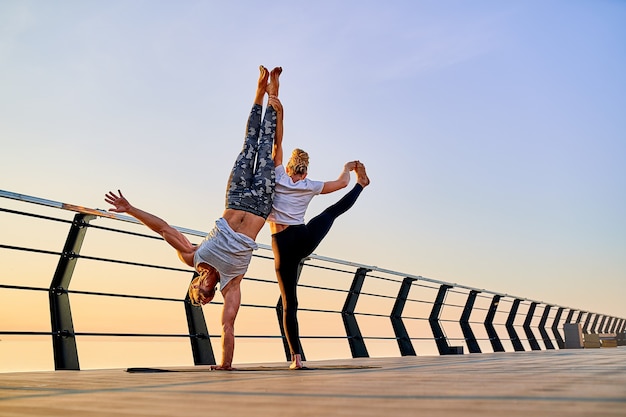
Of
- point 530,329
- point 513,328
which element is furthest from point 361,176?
point 530,329

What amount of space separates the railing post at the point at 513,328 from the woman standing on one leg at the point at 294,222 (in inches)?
312

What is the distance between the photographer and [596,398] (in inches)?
40.6

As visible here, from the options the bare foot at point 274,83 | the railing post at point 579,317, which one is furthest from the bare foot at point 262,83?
the railing post at point 579,317

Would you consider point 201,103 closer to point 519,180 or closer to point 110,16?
point 110,16

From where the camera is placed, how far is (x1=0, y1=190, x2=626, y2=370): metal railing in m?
3.21

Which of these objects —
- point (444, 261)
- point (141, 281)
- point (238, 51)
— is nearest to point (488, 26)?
point (238, 51)

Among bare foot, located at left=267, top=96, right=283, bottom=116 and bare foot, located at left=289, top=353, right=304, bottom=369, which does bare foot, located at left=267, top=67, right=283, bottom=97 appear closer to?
bare foot, located at left=267, top=96, right=283, bottom=116

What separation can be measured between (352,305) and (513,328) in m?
5.87

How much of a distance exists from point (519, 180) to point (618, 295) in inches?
274

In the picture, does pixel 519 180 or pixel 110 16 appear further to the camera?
pixel 519 180

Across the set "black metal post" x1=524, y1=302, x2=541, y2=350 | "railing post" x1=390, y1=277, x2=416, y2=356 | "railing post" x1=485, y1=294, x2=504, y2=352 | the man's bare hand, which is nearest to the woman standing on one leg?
the man's bare hand

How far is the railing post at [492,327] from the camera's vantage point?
9.45 m

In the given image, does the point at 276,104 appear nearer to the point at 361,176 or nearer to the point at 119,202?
the point at 361,176

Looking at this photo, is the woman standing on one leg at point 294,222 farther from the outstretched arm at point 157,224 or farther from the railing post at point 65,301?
the railing post at point 65,301
